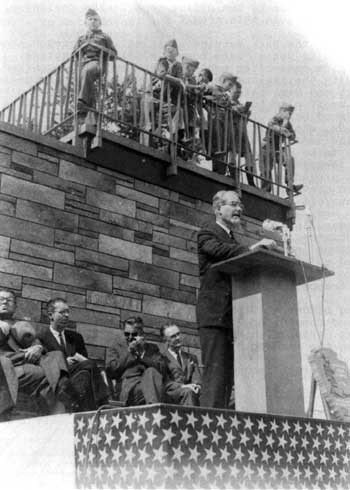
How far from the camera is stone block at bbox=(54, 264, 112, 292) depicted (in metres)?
6.62

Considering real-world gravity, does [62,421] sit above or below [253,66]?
below

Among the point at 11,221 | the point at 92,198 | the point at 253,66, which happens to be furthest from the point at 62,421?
the point at 253,66

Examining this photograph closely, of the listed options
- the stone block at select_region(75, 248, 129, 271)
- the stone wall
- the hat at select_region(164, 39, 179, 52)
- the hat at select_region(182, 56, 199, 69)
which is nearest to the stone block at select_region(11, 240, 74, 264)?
the stone wall

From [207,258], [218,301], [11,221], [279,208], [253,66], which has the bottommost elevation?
[218,301]

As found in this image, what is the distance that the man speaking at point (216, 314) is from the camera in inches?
139

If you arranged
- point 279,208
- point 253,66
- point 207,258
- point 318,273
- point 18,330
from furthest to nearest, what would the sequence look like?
point 279,208, point 253,66, point 18,330, point 207,258, point 318,273

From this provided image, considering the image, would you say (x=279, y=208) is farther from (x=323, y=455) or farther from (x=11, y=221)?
(x=323, y=455)

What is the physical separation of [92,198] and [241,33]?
259cm

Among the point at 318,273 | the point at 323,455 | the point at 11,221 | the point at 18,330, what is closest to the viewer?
the point at 323,455

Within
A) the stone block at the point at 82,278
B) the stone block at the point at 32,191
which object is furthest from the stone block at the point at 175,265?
the stone block at the point at 32,191

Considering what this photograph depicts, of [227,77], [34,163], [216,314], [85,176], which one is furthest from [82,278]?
[227,77]

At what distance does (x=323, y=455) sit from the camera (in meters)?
3.00

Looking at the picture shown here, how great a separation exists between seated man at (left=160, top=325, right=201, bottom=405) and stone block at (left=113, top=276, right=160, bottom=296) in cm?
121

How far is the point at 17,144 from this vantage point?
6.66 metres
